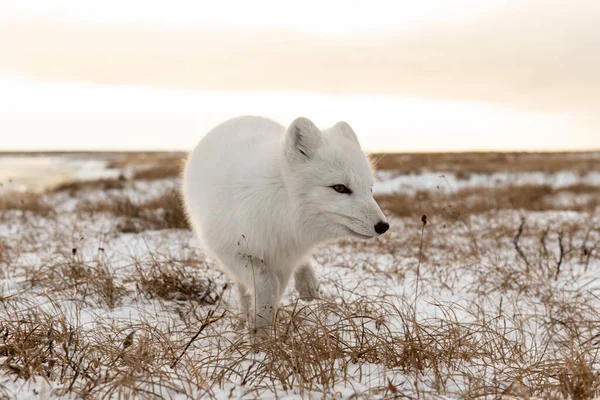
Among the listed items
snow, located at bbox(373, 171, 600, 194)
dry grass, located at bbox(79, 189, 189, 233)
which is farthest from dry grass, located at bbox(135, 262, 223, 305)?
snow, located at bbox(373, 171, 600, 194)

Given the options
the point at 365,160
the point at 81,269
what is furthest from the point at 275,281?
the point at 81,269

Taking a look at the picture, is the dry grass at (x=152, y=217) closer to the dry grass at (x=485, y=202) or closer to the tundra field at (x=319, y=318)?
the tundra field at (x=319, y=318)

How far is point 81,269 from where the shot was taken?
4570 millimetres

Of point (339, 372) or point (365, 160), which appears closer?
point (339, 372)

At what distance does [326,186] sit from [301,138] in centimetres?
39

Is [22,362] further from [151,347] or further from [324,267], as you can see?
[324,267]

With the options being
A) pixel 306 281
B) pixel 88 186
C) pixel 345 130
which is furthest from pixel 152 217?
pixel 88 186

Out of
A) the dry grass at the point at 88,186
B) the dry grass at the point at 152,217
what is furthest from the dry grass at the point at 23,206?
the dry grass at the point at 88,186

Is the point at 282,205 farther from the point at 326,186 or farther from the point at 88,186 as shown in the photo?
the point at 88,186

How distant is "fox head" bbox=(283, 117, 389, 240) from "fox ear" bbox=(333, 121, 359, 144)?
0.49m

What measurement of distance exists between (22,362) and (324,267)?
3.70m

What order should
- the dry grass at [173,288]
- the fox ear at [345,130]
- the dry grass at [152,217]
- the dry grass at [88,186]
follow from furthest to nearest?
the dry grass at [88,186]
the dry grass at [152,217]
the dry grass at [173,288]
the fox ear at [345,130]

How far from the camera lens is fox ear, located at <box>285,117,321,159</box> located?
3453 millimetres

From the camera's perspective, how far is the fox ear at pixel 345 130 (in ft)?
13.2
